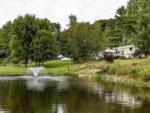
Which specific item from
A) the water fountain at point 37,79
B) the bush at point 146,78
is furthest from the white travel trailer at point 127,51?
the bush at point 146,78

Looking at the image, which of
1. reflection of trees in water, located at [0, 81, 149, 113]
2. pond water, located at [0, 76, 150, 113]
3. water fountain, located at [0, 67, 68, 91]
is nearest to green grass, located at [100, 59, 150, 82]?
water fountain, located at [0, 67, 68, 91]

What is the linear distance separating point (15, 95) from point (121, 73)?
86.5 ft

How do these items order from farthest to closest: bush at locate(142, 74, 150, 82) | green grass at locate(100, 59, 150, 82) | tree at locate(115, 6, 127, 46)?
tree at locate(115, 6, 127, 46) < green grass at locate(100, 59, 150, 82) < bush at locate(142, 74, 150, 82)

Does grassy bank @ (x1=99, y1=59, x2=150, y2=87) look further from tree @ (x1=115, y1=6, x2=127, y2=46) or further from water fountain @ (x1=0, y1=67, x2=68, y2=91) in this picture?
tree @ (x1=115, y1=6, x2=127, y2=46)

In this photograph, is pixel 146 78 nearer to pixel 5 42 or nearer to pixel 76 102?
pixel 76 102

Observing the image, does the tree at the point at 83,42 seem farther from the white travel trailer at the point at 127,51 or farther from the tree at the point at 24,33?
the white travel trailer at the point at 127,51

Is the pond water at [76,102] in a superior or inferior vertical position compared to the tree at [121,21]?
inferior

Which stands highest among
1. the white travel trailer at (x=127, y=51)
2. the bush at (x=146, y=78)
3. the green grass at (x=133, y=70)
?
the white travel trailer at (x=127, y=51)

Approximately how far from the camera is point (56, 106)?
109ft

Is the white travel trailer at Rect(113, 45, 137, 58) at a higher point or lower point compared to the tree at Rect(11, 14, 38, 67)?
lower

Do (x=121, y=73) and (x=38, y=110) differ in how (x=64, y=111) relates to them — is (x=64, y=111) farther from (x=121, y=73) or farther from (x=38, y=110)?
(x=121, y=73)

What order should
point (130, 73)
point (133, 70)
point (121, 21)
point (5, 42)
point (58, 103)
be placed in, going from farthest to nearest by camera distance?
point (121, 21) → point (5, 42) → point (130, 73) → point (133, 70) → point (58, 103)

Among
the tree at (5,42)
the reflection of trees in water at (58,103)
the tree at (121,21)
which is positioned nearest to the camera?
the reflection of trees in water at (58,103)

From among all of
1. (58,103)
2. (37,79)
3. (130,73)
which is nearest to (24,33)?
(37,79)
